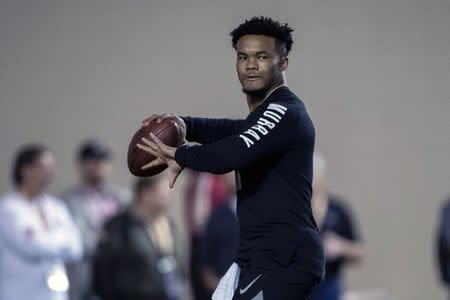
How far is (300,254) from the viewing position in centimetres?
407

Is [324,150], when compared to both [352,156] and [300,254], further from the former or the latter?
[300,254]

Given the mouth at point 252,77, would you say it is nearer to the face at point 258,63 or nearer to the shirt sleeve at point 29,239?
the face at point 258,63

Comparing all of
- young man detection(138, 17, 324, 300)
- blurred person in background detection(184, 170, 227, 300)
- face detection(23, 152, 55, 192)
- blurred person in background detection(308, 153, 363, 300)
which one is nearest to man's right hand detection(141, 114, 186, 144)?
young man detection(138, 17, 324, 300)

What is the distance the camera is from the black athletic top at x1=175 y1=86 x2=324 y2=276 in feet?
13.1

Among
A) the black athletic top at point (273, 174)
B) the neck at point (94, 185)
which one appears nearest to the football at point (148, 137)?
the black athletic top at point (273, 174)

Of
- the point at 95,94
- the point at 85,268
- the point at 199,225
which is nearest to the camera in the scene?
the point at 85,268

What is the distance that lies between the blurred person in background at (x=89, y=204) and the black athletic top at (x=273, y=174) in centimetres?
366

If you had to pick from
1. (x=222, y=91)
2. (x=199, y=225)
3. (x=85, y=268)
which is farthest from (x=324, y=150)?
(x=85, y=268)

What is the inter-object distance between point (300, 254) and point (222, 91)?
18.9 ft

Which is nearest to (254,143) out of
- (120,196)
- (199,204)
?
(120,196)

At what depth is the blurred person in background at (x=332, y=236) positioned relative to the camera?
715 cm

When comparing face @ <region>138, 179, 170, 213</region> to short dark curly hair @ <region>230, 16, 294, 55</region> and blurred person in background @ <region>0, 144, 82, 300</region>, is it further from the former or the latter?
short dark curly hair @ <region>230, 16, 294, 55</region>

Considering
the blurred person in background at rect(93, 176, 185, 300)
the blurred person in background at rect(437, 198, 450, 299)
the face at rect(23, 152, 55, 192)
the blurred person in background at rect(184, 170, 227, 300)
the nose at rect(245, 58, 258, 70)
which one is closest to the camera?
the nose at rect(245, 58, 258, 70)

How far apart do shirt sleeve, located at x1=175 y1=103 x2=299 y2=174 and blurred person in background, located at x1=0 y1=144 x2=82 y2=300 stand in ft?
9.38
